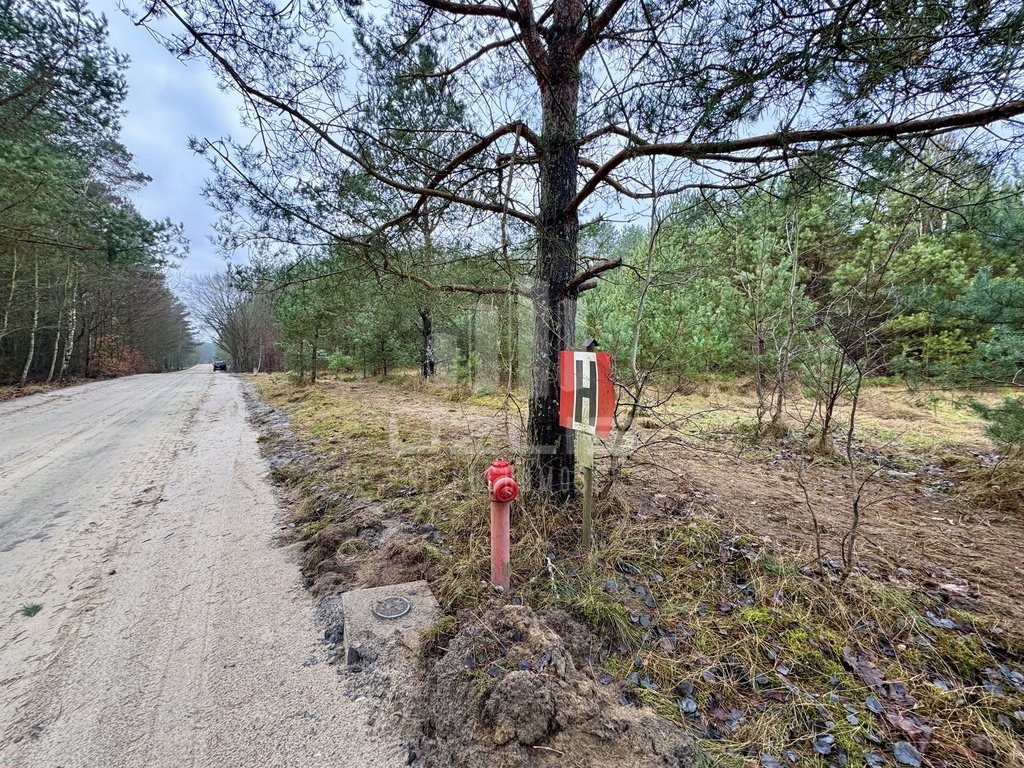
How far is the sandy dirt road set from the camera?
151cm

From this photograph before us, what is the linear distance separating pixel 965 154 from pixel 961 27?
729mm

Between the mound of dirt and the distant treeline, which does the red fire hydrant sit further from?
the distant treeline

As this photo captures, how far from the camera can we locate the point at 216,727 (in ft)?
5.16

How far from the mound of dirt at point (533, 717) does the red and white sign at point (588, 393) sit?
112cm

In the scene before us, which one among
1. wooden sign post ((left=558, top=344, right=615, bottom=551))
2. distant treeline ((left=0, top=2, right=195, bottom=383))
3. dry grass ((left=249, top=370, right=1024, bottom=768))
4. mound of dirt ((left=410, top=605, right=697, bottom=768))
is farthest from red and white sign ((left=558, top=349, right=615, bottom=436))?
distant treeline ((left=0, top=2, right=195, bottom=383))

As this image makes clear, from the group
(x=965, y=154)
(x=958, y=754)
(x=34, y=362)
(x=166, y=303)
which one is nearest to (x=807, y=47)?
(x=965, y=154)

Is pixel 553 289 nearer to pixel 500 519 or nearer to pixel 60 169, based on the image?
pixel 500 519

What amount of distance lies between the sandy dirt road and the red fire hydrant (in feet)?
2.88

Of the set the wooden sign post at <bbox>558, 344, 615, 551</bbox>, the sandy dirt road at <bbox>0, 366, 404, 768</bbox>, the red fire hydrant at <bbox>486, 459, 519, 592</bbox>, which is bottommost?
the sandy dirt road at <bbox>0, 366, 404, 768</bbox>

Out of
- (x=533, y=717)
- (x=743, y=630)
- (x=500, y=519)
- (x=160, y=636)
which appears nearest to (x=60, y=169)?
(x=160, y=636)

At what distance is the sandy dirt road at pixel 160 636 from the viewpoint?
151 cm

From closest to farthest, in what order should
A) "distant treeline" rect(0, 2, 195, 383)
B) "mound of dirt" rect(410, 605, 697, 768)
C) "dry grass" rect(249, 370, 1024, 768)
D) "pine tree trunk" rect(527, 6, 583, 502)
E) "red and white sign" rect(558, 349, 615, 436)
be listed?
"mound of dirt" rect(410, 605, 697, 768) < "dry grass" rect(249, 370, 1024, 768) < "red and white sign" rect(558, 349, 615, 436) < "pine tree trunk" rect(527, 6, 583, 502) < "distant treeline" rect(0, 2, 195, 383)

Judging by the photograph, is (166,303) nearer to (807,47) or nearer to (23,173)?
(23,173)

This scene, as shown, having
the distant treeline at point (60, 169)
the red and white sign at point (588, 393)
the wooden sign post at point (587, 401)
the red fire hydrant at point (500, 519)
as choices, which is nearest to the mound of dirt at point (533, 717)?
the red fire hydrant at point (500, 519)
